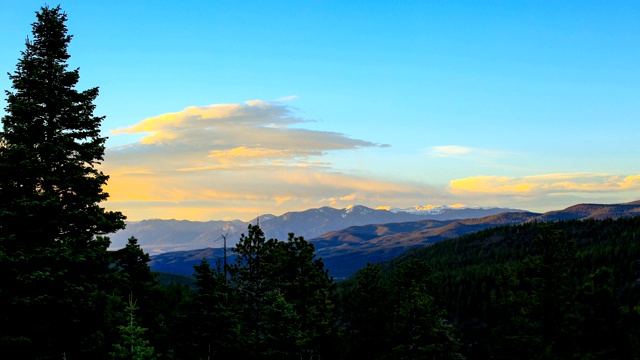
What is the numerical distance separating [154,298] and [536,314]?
33.6 meters

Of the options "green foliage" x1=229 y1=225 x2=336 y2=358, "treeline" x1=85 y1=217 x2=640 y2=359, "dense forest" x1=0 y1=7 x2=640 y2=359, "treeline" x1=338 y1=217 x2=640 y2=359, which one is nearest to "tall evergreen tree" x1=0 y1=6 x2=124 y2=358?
"dense forest" x1=0 y1=7 x2=640 y2=359

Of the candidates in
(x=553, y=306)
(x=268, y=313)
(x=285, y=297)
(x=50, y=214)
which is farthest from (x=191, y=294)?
(x=553, y=306)

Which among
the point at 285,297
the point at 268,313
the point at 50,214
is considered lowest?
the point at 268,313

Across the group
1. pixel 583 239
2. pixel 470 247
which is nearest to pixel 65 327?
pixel 583 239

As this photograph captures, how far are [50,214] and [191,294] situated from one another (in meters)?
24.5

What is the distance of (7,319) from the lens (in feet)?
61.8

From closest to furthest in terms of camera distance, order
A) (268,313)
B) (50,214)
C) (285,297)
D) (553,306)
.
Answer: (50,214)
(268,313)
(285,297)
(553,306)

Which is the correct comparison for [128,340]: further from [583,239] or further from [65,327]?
[583,239]

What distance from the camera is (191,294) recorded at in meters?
42.9

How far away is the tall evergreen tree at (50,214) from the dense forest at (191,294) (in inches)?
2.1

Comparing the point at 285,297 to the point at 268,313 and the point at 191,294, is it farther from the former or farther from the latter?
the point at 191,294

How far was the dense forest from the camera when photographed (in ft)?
63.2

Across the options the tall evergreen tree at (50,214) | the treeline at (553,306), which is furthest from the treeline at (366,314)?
the tall evergreen tree at (50,214)

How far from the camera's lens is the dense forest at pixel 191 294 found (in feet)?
63.2
